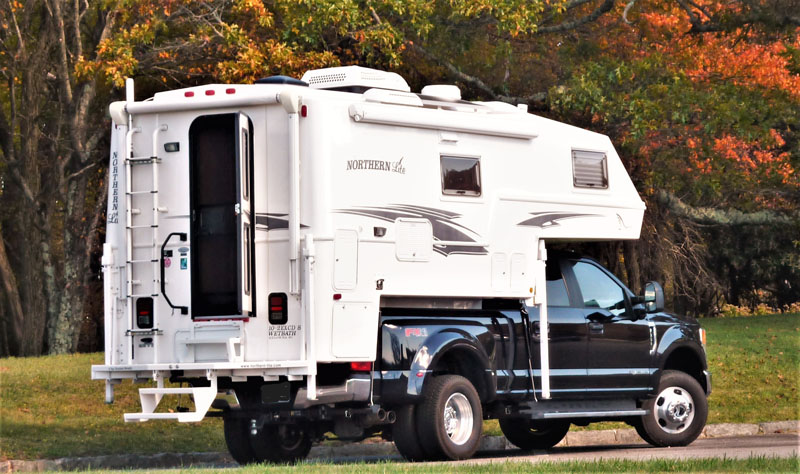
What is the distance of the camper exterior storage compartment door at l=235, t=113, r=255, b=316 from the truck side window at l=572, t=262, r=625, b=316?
4.30 metres

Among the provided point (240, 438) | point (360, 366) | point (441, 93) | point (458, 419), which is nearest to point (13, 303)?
point (240, 438)

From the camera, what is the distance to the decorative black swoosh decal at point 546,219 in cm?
1312

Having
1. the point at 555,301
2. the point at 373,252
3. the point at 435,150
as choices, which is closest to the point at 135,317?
the point at 373,252

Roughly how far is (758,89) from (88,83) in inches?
516

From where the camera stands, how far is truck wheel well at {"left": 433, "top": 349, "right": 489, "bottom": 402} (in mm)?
12367

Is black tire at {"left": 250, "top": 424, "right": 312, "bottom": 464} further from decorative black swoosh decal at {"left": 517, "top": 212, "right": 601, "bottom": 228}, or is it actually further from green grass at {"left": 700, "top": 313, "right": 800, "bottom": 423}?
green grass at {"left": 700, "top": 313, "right": 800, "bottom": 423}

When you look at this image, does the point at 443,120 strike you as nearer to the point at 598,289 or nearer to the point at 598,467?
the point at 598,289

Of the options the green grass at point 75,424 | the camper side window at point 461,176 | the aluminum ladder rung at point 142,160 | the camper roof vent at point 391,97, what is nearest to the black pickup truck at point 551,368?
the camper side window at point 461,176

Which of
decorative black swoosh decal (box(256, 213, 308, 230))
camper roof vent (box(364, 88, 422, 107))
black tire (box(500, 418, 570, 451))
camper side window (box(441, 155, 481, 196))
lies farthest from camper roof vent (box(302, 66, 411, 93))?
black tire (box(500, 418, 570, 451))

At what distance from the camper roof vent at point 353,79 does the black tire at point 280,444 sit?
135 inches

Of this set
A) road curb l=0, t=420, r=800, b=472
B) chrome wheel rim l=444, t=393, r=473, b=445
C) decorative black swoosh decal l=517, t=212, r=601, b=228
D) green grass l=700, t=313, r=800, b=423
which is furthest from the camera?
green grass l=700, t=313, r=800, b=423

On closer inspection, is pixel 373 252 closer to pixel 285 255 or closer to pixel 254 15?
pixel 285 255

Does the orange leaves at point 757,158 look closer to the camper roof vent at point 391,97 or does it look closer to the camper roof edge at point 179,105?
the camper roof vent at point 391,97

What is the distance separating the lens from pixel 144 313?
1161 centimetres
